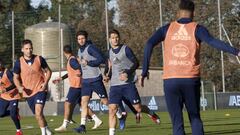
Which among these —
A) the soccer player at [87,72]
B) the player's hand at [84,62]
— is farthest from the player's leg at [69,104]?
the player's hand at [84,62]

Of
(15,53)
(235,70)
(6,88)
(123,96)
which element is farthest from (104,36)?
(123,96)

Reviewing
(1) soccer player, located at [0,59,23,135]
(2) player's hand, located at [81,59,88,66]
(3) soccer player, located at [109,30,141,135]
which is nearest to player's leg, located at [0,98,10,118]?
(1) soccer player, located at [0,59,23,135]

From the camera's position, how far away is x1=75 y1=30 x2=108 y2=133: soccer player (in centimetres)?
1728

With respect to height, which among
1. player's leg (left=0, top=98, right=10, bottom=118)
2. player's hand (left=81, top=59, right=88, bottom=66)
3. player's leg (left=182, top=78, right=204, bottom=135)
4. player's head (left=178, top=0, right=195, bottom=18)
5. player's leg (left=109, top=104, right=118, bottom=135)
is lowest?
player's leg (left=0, top=98, right=10, bottom=118)

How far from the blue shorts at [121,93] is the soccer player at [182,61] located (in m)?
4.95

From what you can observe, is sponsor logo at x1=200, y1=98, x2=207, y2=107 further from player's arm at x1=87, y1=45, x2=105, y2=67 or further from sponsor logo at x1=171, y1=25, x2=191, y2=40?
sponsor logo at x1=171, y1=25, x2=191, y2=40

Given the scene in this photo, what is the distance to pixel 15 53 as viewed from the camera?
135 ft

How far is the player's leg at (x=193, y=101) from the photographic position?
1005 cm

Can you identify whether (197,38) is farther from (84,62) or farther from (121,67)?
(84,62)

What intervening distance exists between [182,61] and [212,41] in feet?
1.57

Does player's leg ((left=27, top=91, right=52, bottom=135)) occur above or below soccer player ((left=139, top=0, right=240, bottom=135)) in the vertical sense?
below

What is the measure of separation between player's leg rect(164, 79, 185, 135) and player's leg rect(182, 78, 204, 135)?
0.09 m

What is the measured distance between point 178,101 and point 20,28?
35.8 m

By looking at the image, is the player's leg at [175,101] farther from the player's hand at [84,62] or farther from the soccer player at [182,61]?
the player's hand at [84,62]
